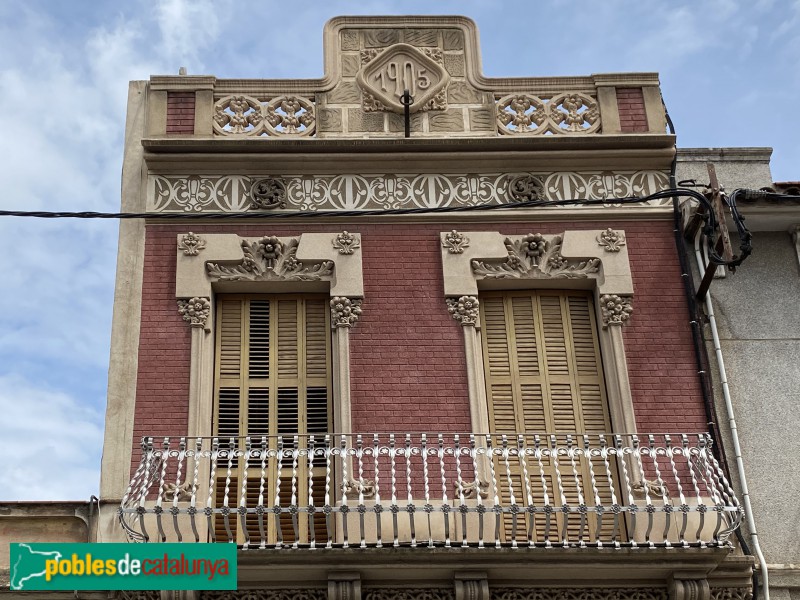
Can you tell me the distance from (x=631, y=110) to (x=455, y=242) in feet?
Answer: 8.94

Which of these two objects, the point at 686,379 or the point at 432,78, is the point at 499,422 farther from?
the point at 432,78

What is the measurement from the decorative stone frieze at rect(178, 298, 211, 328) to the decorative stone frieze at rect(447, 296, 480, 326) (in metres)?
2.51

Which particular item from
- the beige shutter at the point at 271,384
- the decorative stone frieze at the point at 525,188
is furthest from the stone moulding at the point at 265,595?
the decorative stone frieze at the point at 525,188

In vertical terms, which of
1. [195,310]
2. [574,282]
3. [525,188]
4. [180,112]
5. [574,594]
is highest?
[180,112]

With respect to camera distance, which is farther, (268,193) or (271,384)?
(268,193)

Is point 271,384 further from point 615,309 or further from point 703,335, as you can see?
point 703,335

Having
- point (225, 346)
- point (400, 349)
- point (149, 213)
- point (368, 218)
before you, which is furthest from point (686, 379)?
point (149, 213)

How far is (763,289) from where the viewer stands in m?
13.4

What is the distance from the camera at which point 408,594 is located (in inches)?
449

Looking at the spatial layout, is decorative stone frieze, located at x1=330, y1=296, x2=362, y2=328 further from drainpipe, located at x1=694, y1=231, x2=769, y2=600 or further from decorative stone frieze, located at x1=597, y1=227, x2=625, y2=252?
drainpipe, located at x1=694, y1=231, x2=769, y2=600

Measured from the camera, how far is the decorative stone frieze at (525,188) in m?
13.8

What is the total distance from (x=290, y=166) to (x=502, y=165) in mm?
2349

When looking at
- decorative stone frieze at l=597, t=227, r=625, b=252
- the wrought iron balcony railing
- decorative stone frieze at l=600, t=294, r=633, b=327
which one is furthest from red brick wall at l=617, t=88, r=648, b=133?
the wrought iron balcony railing

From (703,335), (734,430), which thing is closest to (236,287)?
(703,335)
